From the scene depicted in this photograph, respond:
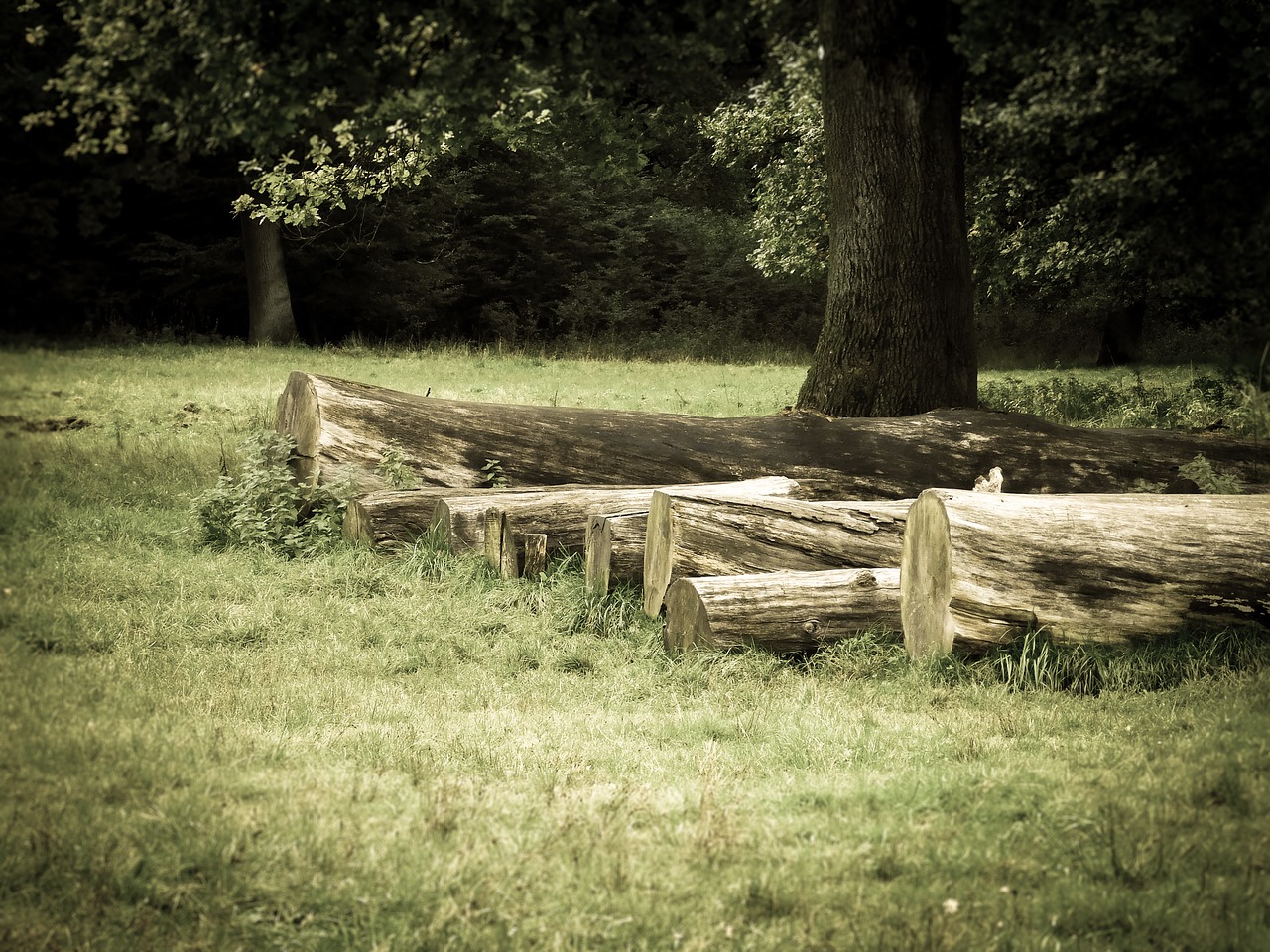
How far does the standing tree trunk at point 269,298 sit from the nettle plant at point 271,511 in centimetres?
1227

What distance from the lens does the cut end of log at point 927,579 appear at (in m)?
5.38

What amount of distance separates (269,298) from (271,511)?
14.5m

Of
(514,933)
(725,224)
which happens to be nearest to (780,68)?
(514,933)

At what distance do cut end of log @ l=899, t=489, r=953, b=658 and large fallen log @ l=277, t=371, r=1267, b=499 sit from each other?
301 cm

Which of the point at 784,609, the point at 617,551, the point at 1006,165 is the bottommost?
the point at 784,609

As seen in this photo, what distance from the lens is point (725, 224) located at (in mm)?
38094

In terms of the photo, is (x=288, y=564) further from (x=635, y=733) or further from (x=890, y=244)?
(x=890, y=244)

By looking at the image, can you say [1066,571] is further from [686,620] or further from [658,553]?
[658,553]

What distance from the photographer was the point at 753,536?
627 cm

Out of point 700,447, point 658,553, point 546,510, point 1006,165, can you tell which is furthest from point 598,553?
point 1006,165

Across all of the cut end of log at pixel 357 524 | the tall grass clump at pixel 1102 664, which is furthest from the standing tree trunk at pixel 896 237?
the tall grass clump at pixel 1102 664

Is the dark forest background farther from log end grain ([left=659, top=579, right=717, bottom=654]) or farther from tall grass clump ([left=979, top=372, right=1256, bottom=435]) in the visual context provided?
log end grain ([left=659, top=579, right=717, bottom=654])

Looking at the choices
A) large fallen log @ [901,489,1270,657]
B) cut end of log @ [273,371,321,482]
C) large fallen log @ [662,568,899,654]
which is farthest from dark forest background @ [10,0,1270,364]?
large fallen log @ [662,568,899,654]

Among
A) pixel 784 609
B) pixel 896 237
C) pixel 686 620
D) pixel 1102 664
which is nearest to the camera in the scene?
pixel 1102 664
